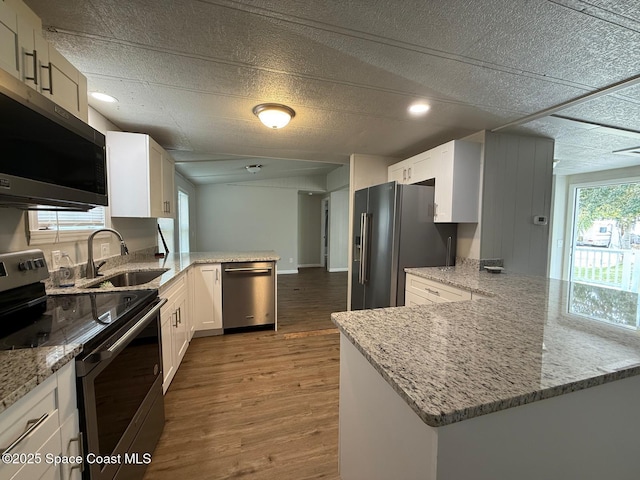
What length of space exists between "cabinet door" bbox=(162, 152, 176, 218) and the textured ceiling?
0.39m

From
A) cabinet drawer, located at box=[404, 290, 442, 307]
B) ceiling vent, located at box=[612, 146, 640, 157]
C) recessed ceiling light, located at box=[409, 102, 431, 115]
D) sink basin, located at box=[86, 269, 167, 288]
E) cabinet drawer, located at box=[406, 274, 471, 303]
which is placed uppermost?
ceiling vent, located at box=[612, 146, 640, 157]

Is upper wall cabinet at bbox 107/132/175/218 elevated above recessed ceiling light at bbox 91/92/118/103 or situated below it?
below

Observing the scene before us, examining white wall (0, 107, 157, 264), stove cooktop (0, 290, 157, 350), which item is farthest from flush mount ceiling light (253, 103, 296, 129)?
stove cooktop (0, 290, 157, 350)

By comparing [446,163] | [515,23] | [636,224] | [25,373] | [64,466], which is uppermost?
[515,23]

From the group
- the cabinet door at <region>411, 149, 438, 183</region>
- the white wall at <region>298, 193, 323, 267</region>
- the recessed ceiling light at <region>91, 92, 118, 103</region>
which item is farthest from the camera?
the white wall at <region>298, 193, 323, 267</region>

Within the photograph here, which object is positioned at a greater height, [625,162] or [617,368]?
[625,162]

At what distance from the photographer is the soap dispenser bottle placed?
1.69 m

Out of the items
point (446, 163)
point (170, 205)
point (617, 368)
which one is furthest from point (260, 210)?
point (617, 368)

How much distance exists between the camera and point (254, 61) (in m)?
1.48

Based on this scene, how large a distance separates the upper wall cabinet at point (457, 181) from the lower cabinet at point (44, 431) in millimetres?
2730

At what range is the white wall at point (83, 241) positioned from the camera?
4.45 ft

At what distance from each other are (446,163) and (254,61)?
1924 millimetres

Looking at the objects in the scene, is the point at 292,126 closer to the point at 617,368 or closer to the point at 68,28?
the point at 68,28

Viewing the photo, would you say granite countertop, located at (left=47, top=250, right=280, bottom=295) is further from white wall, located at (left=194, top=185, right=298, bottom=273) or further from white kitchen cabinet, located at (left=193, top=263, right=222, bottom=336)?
white wall, located at (left=194, top=185, right=298, bottom=273)
